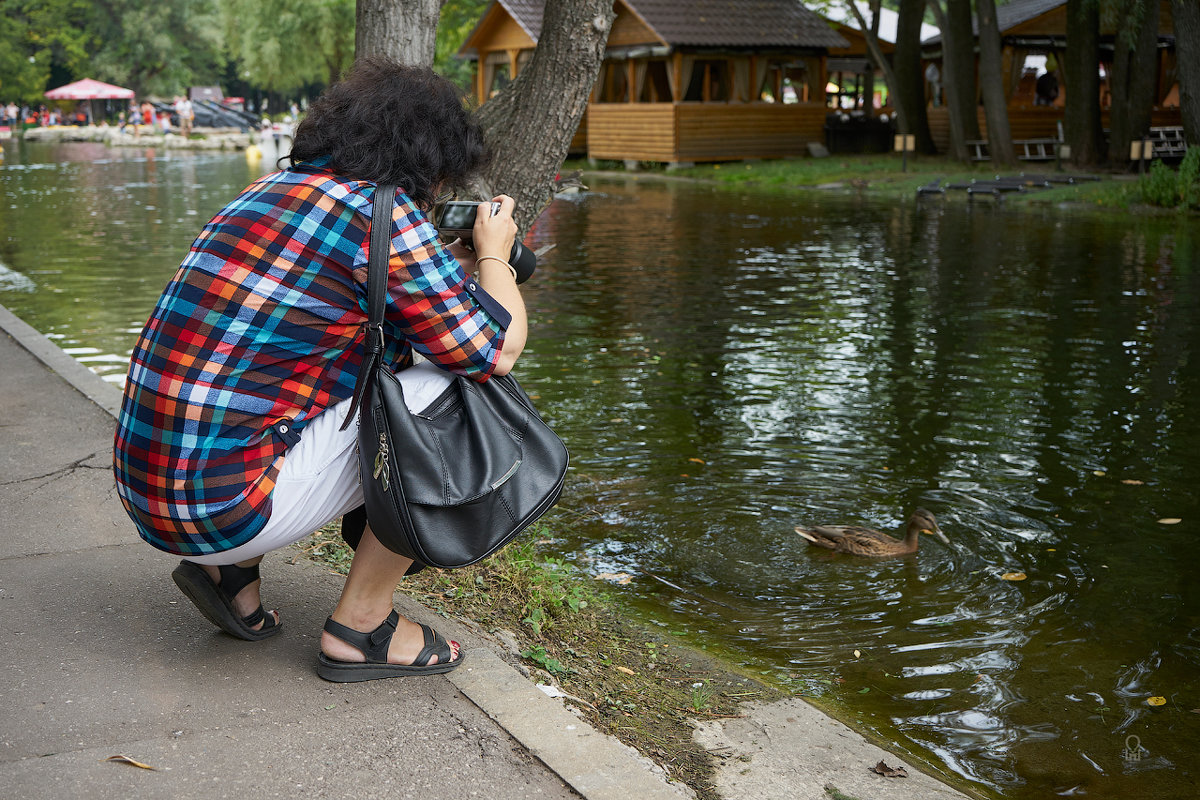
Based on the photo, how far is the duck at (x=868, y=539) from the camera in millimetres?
5512

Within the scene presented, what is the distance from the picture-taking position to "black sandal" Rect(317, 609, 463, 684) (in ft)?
10.5

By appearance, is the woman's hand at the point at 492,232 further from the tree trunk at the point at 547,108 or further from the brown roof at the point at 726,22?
the brown roof at the point at 726,22

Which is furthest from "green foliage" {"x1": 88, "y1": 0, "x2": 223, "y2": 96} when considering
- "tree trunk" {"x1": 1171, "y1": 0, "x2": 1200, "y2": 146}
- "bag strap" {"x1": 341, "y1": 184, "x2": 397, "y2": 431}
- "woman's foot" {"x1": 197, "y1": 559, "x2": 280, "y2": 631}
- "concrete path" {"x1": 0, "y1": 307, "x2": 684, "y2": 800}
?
"bag strap" {"x1": 341, "y1": 184, "x2": 397, "y2": 431}

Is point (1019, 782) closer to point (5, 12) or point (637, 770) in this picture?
point (637, 770)

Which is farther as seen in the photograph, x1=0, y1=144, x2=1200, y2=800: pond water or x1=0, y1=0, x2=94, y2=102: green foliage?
x1=0, y1=0, x2=94, y2=102: green foliage

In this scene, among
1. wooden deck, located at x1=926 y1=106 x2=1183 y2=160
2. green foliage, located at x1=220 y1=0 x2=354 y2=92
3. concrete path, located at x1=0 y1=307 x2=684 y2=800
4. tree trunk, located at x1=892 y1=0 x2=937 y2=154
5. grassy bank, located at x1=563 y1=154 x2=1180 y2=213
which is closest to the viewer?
concrete path, located at x1=0 y1=307 x2=684 y2=800

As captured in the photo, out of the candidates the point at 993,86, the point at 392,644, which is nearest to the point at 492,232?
the point at 392,644

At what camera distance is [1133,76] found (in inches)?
910

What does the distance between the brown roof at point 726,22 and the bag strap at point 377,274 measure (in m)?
27.8

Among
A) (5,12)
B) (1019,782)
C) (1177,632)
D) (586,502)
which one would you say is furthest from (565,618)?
(5,12)

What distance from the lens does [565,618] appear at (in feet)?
13.4

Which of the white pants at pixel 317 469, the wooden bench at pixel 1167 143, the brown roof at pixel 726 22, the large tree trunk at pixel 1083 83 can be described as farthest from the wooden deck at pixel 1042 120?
the white pants at pixel 317 469

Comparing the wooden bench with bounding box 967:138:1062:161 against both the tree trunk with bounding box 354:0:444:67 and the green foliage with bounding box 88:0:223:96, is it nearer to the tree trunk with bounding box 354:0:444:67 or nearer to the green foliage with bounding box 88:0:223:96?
the tree trunk with bounding box 354:0:444:67

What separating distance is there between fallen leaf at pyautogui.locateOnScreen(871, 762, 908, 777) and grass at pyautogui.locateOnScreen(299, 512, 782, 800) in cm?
47
